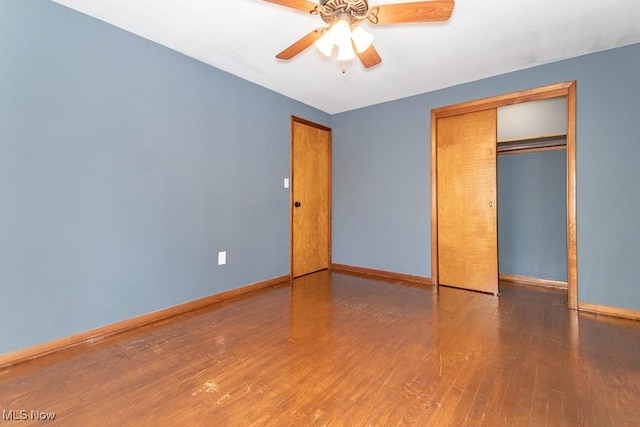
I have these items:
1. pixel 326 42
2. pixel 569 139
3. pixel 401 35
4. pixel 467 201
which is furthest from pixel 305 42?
pixel 569 139

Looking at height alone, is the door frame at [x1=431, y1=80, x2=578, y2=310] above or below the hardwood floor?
above

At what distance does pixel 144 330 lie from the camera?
7.30 feet

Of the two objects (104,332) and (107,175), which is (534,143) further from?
(104,332)

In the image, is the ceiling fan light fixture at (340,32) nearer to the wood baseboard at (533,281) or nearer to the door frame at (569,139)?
the door frame at (569,139)

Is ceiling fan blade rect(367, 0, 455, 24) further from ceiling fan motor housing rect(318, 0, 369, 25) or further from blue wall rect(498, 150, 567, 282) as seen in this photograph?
blue wall rect(498, 150, 567, 282)

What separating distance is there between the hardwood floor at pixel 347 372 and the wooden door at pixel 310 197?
4.55ft

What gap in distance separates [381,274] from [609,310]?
2167 mm

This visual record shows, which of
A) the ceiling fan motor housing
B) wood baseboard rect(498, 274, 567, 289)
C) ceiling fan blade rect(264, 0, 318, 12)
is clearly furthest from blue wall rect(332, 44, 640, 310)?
ceiling fan blade rect(264, 0, 318, 12)

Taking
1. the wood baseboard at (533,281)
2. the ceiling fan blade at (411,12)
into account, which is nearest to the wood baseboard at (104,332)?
the ceiling fan blade at (411,12)

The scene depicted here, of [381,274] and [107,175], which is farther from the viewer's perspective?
[381,274]

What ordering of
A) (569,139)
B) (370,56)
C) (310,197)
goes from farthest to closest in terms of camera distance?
(310,197) → (569,139) → (370,56)

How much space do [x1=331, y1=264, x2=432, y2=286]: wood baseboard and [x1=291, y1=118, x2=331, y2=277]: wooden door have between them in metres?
0.23

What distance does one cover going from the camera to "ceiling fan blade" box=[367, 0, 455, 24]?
1.51 m

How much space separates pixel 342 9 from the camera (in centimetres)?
161
